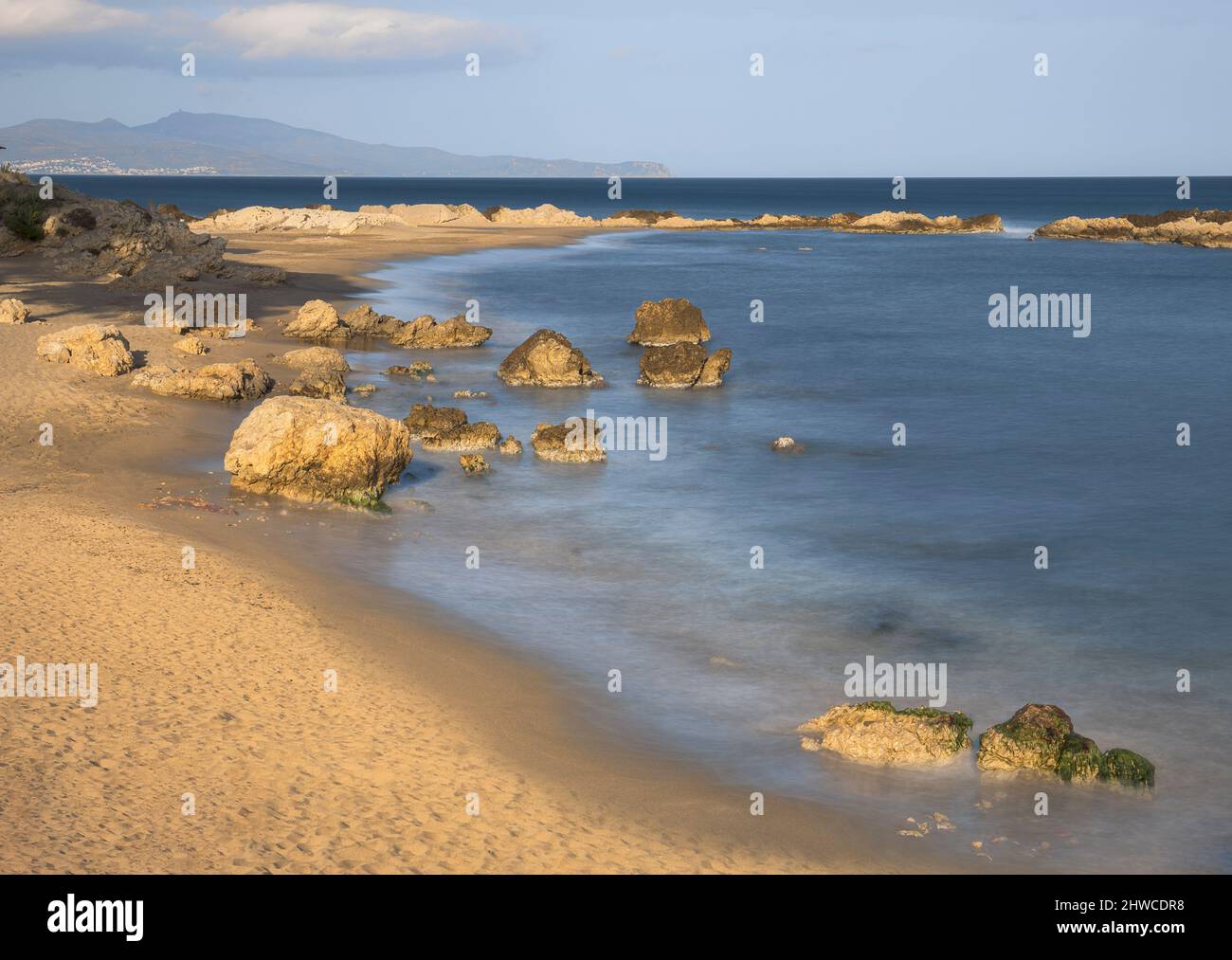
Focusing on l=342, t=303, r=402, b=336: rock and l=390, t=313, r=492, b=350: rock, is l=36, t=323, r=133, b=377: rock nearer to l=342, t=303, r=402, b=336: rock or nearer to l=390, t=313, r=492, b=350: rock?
l=342, t=303, r=402, b=336: rock

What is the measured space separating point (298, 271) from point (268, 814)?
5142cm

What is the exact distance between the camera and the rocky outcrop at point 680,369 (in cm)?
3703

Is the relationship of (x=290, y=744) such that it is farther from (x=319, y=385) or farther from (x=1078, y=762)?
(x=319, y=385)

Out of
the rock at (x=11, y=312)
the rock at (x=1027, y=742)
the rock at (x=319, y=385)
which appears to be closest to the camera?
the rock at (x=1027, y=742)

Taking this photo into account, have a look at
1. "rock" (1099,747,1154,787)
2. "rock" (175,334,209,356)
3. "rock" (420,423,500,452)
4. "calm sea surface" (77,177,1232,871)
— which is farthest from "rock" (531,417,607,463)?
"rock" (1099,747,1154,787)

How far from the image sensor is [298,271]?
Result: 59.1 meters

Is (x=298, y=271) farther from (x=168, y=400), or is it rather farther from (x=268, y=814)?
(x=268, y=814)

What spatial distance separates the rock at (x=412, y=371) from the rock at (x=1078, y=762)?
83.4 ft

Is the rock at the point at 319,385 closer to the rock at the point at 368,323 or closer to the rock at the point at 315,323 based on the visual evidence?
the rock at the point at 315,323

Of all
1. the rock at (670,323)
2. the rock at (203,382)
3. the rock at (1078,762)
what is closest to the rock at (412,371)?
the rock at (203,382)

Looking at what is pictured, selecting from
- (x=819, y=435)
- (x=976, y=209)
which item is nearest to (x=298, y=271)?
(x=819, y=435)

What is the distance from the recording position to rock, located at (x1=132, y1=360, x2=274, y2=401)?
95.2 ft

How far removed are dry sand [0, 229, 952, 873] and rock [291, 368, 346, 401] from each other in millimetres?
10229

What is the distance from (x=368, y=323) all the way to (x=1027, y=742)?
1284 inches
